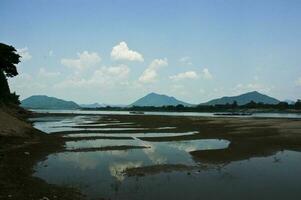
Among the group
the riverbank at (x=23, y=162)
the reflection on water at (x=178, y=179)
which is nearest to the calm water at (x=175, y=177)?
the reflection on water at (x=178, y=179)

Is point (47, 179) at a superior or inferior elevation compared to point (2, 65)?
inferior

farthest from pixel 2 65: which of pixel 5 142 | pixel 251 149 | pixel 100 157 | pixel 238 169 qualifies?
pixel 238 169

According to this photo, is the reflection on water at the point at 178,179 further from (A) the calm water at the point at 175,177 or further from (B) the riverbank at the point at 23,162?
(B) the riverbank at the point at 23,162

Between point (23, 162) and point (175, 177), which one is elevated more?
point (23, 162)

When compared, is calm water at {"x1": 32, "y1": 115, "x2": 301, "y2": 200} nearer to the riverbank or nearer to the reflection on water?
the reflection on water

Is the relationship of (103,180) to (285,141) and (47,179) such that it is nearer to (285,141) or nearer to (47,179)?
(47,179)

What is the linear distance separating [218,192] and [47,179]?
9.60 metres

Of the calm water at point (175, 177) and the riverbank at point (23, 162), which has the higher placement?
the riverbank at point (23, 162)

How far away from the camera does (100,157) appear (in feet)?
95.2

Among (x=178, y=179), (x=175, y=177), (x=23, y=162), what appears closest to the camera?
(x=178, y=179)

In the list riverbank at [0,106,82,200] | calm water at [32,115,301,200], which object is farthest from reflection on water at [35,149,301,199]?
riverbank at [0,106,82,200]

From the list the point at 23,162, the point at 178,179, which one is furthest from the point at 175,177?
the point at 23,162

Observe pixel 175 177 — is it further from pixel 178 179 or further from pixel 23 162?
pixel 23 162

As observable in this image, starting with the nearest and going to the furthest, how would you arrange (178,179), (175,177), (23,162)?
(178,179) → (175,177) → (23,162)
